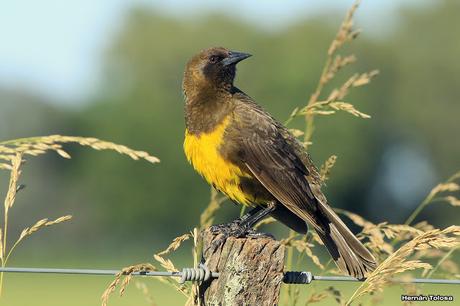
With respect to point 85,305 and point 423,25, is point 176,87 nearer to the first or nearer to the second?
point 423,25

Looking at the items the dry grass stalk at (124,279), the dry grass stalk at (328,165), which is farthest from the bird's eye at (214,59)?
the dry grass stalk at (124,279)

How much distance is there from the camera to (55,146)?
3.92 metres

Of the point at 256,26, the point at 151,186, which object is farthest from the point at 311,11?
the point at 151,186

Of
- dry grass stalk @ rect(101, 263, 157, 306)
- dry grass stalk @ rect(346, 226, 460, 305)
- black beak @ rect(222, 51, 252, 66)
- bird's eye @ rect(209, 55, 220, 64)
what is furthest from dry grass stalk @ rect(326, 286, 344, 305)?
bird's eye @ rect(209, 55, 220, 64)

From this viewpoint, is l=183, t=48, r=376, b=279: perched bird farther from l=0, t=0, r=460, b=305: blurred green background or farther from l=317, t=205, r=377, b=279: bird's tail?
l=0, t=0, r=460, b=305: blurred green background

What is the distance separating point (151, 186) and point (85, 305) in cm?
3466

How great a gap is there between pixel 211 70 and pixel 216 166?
0.90 metres

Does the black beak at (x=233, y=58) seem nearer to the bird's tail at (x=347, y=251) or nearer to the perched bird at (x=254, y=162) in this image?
the perched bird at (x=254, y=162)

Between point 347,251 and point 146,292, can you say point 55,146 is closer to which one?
point 146,292

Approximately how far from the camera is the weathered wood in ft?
11.5

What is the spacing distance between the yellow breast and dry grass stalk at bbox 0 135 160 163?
154 centimetres

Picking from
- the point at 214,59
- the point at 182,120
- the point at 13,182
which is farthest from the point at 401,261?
the point at 182,120

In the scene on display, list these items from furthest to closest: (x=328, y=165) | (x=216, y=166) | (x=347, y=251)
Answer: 1. (x=216, y=166)
2. (x=347, y=251)
3. (x=328, y=165)

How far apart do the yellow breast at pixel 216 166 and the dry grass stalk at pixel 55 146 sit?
5.06 feet
